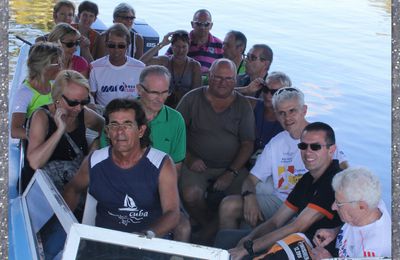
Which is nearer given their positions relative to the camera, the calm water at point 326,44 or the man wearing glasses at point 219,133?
the man wearing glasses at point 219,133

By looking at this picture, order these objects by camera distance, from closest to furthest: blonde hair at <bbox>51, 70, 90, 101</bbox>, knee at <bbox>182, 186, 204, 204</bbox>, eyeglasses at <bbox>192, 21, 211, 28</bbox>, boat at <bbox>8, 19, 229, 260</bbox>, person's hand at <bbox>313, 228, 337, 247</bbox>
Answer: boat at <bbox>8, 19, 229, 260</bbox>
person's hand at <bbox>313, 228, 337, 247</bbox>
blonde hair at <bbox>51, 70, 90, 101</bbox>
knee at <bbox>182, 186, 204, 204</bbox>
eyeglasses at <bbox>192, 21, 211, 28</bbox>

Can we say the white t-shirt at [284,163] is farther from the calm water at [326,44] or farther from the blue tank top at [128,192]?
the calm water at [326,44]

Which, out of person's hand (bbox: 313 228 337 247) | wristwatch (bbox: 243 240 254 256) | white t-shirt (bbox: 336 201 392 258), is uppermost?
white t-shirt (bbox: 336 201 392 258)

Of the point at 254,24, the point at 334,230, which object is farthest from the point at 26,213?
the point at 254,24

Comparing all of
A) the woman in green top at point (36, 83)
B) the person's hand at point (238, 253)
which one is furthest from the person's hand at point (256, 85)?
the person's hand at point (238, 253)

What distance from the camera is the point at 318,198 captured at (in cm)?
360

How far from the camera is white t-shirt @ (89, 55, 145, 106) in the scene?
5.80 meters

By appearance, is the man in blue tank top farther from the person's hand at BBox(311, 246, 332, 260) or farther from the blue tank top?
the person's hand at BBox(311, 246, 332, 260)

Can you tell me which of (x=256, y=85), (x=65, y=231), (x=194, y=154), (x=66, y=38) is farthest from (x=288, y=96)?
(x=66, y=38)

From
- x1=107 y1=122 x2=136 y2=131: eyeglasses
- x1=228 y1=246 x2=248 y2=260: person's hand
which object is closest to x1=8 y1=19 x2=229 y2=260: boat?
x1=107 y1=122 x2=136 y2=131: eyeglasses

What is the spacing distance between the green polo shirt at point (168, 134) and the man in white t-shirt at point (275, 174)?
425 mm

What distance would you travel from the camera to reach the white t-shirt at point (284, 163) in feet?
13.8

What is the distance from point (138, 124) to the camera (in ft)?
11.6

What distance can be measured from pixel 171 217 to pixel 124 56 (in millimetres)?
2706
